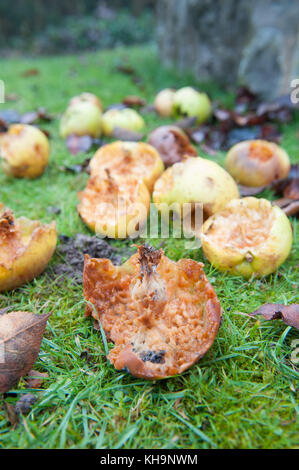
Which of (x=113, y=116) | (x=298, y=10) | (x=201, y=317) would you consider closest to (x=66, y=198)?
(x=113, y=116)

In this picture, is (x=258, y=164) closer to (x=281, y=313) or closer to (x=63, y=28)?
(x=281, y=313)

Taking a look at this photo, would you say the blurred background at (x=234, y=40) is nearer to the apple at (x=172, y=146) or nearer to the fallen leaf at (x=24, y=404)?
the apple at (x=172, y=146)

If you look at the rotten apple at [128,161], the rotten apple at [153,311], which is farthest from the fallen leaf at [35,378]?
the rotten apple at [128,161]

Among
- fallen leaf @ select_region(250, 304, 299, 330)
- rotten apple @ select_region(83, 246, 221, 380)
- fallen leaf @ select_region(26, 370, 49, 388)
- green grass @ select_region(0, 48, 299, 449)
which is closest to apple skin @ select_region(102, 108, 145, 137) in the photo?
green grass @ select_region(0, 48, 299, 449)

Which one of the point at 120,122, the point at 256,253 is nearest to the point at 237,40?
the point at 120,122

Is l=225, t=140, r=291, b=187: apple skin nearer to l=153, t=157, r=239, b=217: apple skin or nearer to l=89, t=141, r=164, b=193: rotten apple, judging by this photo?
l=153, t=157, r=239, b=217: apple skin

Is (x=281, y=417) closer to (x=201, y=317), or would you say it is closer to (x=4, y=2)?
(x=201, y=317)
